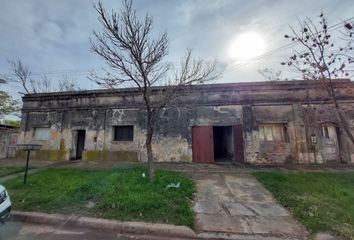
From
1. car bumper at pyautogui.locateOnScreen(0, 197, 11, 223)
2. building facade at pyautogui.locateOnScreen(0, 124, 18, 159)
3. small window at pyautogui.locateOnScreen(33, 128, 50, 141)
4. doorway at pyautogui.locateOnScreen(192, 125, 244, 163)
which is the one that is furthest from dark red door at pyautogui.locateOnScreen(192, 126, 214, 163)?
building facade at pyautogui.locateOnScreen(0, 124, 18, 159)

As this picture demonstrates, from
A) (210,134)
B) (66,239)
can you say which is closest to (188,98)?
(210,134)

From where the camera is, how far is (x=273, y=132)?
34.3 feet

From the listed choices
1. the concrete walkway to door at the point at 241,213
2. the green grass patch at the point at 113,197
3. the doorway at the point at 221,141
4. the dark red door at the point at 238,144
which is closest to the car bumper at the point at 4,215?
the green grass patch at the point at 113,197

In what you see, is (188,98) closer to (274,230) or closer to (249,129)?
(249,129)

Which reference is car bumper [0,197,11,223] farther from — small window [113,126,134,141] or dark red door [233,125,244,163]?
dark red door [233,125,244,163]

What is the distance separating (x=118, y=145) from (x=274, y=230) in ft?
→ 30.3

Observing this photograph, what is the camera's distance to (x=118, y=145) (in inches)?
440

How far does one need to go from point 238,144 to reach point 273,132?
204 cm

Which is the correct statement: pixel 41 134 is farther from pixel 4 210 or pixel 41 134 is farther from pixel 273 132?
pixel 273 132

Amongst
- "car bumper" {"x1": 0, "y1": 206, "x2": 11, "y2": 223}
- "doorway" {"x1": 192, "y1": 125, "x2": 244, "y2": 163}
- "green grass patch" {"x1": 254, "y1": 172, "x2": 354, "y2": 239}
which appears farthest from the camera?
"doorway" {"x1": 192, "y1": 125, "x2": 244, "y2": 163}

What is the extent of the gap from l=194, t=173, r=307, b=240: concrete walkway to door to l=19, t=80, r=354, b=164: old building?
4.34 meters

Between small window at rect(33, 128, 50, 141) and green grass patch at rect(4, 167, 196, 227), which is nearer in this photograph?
green grass patch at rect(4, 167, 196, 227)

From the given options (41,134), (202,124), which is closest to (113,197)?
(202,124)

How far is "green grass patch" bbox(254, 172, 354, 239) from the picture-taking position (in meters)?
3.80
